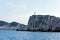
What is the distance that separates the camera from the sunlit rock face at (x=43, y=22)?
7210 inches

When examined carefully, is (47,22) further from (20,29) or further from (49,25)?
(20,29)

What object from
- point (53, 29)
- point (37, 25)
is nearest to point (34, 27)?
point (37, 25)

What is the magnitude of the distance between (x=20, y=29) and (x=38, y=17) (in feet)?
57.8

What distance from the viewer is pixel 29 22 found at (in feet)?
636

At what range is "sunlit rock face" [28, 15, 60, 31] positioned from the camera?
183 m

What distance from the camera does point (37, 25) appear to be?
190 meters

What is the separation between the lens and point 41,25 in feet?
617

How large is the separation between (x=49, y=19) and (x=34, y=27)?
1186 cm

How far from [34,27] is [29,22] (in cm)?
747

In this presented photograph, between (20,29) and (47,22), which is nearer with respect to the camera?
(47,22)

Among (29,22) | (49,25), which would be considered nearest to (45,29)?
(49,25)

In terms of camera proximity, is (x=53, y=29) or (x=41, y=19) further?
(x=41, y=19)

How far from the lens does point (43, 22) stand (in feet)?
616

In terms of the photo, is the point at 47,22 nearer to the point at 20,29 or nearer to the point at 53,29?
the point at 53,29
